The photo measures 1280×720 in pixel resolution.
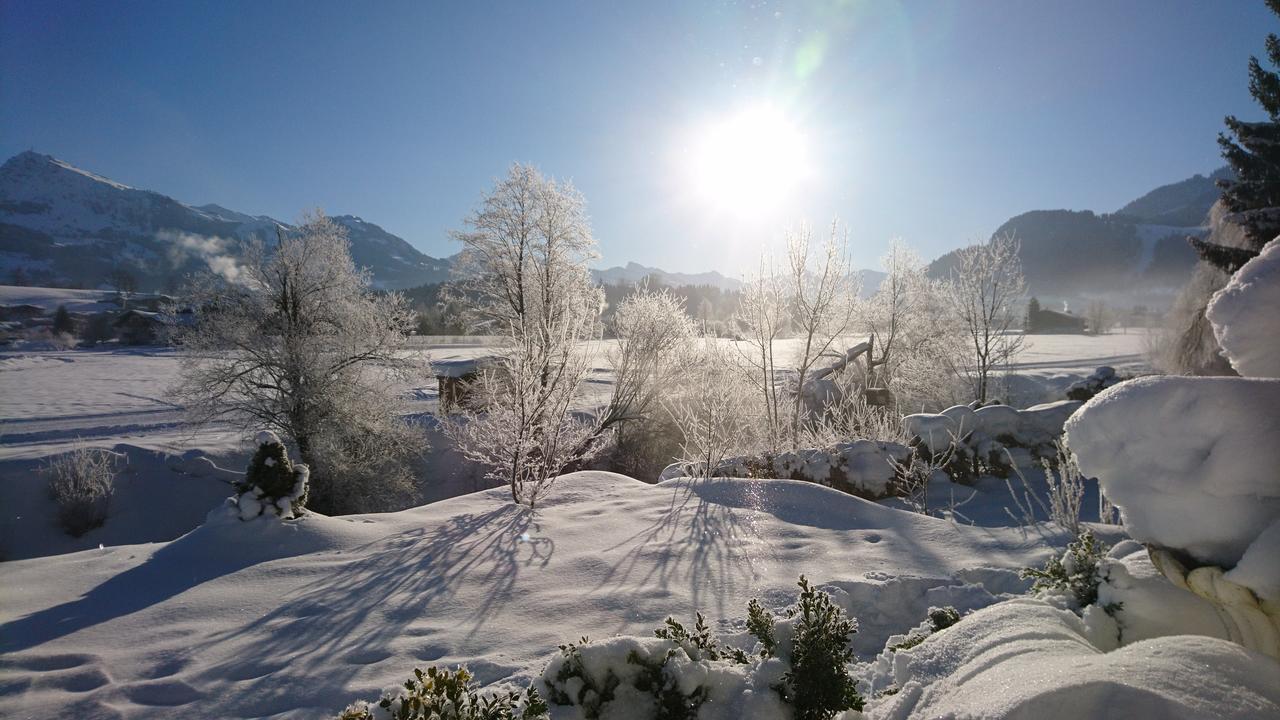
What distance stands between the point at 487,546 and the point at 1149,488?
4.69 m

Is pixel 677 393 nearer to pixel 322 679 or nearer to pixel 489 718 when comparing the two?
pixel 322 679

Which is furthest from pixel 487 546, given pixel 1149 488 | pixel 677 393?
pixel 677 393

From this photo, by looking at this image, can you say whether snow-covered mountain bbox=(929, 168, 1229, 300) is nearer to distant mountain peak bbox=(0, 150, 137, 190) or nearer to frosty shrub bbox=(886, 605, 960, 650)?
frosty shrub bbox=(886, 605, 960, 650)

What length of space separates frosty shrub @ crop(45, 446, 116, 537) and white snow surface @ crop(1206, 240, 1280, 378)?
16.6 meters

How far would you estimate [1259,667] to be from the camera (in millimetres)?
1216

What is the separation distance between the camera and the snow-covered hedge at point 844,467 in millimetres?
7445

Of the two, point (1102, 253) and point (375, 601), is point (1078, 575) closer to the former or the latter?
point (375, 601)

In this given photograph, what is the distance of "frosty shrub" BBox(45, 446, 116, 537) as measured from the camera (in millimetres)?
10820

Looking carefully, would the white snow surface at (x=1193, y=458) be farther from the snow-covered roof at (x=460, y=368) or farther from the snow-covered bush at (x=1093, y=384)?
the snow-covered roof at (x=460, y=368)

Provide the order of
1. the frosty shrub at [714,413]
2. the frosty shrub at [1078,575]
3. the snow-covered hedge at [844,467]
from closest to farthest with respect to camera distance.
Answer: the frosty shrub at [1078,575], the snow-covered hedge at [844,467], the frosty shrub at [714,413]

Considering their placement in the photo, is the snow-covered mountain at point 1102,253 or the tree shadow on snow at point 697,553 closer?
the tree shadow on snow at point 697,553

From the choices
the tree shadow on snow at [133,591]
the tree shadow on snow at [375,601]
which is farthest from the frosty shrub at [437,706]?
the tree shadow on snow at [133,591]

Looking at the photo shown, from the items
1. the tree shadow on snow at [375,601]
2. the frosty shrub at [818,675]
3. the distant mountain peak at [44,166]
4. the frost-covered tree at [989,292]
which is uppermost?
the distant mountain peak at [44,166]

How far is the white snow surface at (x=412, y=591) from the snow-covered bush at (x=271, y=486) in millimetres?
159
